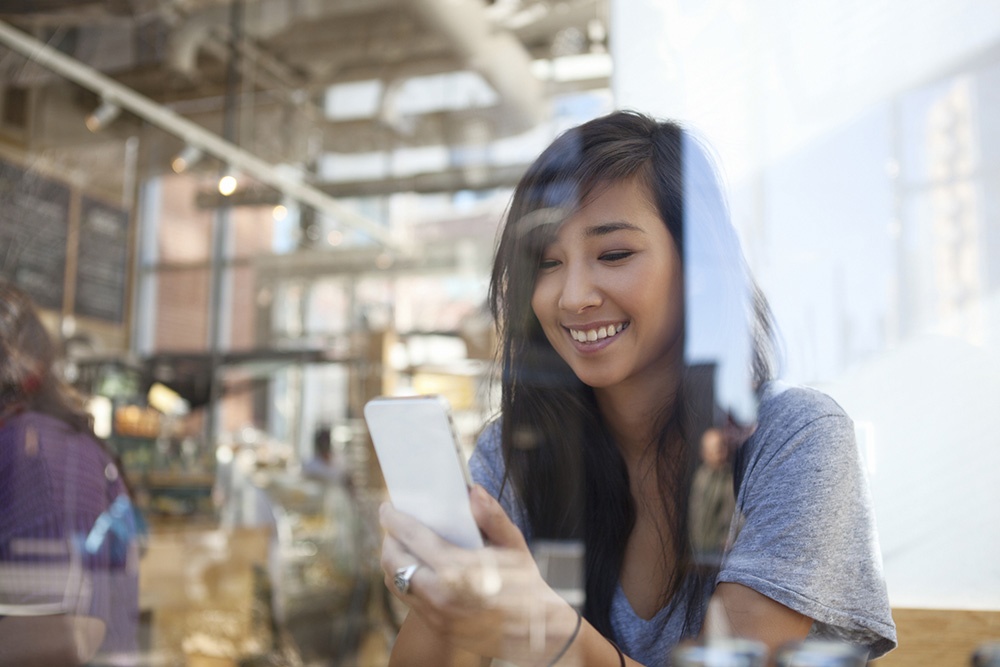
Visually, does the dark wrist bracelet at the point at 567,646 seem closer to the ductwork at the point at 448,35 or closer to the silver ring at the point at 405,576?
the silver ring at the point at 405,576

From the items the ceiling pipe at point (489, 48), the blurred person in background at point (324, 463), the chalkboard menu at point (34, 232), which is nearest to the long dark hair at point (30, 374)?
the ceiling pipe at point (489, 48)

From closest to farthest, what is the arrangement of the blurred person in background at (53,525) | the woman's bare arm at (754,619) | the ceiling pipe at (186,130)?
the woman's bare arm at (754,619)
the blurred person in background at (53,525)
the ceiling pipe at (186,130)

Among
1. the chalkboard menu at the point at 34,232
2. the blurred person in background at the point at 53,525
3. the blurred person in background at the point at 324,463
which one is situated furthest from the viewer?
the blurred person in background at the point at 324,463

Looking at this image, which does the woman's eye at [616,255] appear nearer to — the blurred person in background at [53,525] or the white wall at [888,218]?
the white wall at [888,218]

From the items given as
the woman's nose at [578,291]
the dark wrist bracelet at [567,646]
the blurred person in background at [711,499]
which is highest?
the woman's nose at [578,291]

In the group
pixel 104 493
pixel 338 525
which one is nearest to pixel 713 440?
pixel 104 493

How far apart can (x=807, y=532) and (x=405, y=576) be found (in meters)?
0.41

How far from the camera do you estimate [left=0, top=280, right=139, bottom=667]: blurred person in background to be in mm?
1443

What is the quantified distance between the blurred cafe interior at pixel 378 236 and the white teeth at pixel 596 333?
179 millimetres

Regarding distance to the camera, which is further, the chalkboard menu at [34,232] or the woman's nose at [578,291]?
the chalkboard menu at [34,232]

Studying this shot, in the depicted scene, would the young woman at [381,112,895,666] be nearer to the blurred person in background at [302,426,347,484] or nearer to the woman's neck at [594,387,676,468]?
the woman's neck at [594,387,676,468]

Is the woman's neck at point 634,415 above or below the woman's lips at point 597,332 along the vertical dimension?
below

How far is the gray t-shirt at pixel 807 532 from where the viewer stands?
88cm

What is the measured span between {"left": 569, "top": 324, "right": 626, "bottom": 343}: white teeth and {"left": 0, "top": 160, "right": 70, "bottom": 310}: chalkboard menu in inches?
161
